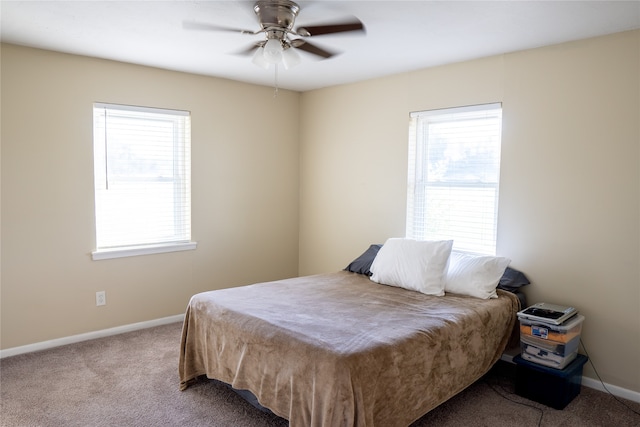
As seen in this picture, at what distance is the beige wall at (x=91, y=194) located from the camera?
3.35 meters

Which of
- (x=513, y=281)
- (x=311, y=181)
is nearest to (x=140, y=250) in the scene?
(x=311, y=181)

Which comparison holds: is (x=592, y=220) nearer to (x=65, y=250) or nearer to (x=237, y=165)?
(x=237, y=165)

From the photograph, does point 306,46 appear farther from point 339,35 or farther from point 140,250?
point 140,250

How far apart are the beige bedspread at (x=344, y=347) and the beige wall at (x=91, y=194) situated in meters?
1.26

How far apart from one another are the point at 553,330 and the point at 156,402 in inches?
96.2

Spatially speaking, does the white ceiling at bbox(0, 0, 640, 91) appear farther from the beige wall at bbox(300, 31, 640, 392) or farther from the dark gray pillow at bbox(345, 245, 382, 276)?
the dark gray pillow at bbox(345, 245, 382, 276)

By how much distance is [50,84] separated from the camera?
3.43 metres

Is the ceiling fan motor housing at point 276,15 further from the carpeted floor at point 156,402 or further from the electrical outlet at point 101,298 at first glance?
the electrical outlet at point 101,298

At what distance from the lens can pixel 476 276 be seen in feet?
10.4

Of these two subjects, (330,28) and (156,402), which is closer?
(330,28)

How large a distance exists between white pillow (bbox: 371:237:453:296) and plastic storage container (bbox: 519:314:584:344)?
1.90 ft

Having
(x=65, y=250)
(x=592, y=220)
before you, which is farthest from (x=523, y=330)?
(x=65, y=250)

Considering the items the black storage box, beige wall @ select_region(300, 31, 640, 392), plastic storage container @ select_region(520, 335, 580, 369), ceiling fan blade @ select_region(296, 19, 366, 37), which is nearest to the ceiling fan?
ceiling fan blade @ select_region(296, 19, 366, 37)

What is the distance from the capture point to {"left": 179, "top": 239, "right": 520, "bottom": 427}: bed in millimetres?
2092
